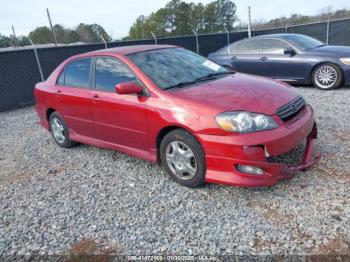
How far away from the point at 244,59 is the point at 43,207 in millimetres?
6700

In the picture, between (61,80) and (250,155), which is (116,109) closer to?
(61,80)

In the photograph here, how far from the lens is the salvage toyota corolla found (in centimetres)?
304

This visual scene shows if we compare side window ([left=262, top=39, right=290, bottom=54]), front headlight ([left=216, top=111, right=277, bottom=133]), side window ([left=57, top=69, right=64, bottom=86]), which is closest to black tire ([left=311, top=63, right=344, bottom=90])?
side window ([left=262, top=39, right=290, bottom=54])

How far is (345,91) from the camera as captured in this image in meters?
6.99

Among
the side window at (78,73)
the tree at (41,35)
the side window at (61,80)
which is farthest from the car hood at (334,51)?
the tree at (41,35)

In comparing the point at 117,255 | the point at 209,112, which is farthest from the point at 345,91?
the point at 117,255

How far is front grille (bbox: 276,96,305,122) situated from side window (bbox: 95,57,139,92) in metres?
1.71

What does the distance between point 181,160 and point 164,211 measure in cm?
60

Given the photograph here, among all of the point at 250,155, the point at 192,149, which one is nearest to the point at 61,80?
the point at 192,149

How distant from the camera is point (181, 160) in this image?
11.4 ft

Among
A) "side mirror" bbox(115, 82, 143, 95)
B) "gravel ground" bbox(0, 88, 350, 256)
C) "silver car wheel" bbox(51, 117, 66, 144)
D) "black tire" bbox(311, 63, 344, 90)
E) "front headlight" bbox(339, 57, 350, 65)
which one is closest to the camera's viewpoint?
"gravel ground" bbox(0, 88, 350, 256)

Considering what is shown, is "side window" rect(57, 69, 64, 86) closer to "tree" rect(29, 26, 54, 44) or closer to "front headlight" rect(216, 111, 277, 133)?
"front headlight" rect(216, 111, 277, 133)

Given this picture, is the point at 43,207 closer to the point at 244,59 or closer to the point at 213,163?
the point at 213,163

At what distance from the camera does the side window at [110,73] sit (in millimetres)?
A: 3902
